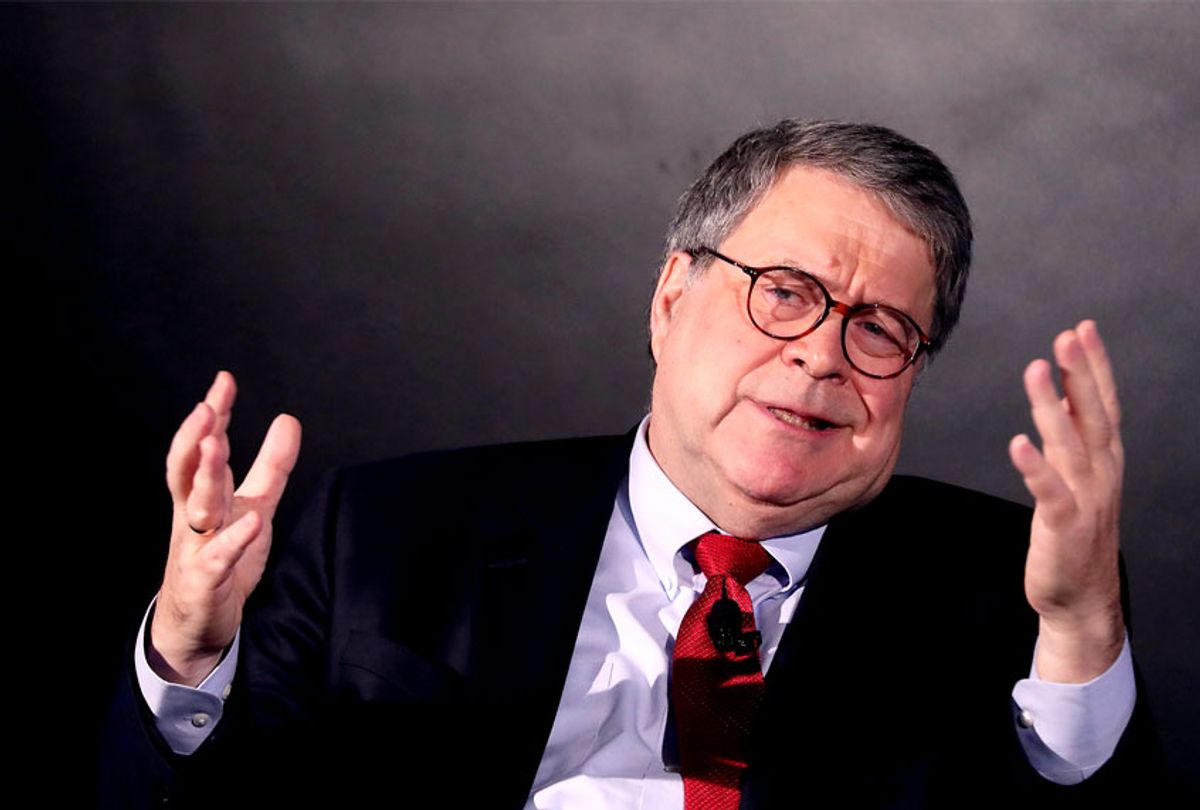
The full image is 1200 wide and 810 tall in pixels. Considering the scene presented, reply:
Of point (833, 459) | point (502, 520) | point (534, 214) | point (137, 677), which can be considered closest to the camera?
point (137, 677)

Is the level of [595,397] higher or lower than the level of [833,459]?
lower

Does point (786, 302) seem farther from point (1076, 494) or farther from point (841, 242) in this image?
point (1076, 494)

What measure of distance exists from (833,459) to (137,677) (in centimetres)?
92

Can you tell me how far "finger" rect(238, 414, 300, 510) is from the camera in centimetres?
175

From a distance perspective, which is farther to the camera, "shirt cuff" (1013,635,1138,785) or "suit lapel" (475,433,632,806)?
"suit lapel" (475,433,632,806)

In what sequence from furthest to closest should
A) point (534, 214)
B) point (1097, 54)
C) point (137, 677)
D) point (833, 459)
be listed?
point (534, 214) < point (1097, 54) < point (833, 459) < point (137, 677)

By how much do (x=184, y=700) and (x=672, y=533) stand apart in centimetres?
69

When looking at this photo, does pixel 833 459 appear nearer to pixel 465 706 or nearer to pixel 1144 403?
pixel 465 706

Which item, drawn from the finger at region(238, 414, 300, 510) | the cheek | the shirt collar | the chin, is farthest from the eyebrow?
the finger at region(238, 414, 300, 510)

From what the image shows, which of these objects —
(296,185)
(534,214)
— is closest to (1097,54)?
(534,214)

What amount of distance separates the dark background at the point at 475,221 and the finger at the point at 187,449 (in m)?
1.02

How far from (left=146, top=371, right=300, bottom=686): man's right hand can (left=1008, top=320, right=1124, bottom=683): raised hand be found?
0.84 metres

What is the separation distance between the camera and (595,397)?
2.82 meters

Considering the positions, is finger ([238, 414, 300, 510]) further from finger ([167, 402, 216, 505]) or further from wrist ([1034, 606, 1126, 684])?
wrist ([1034, 606, 1126, 684])
